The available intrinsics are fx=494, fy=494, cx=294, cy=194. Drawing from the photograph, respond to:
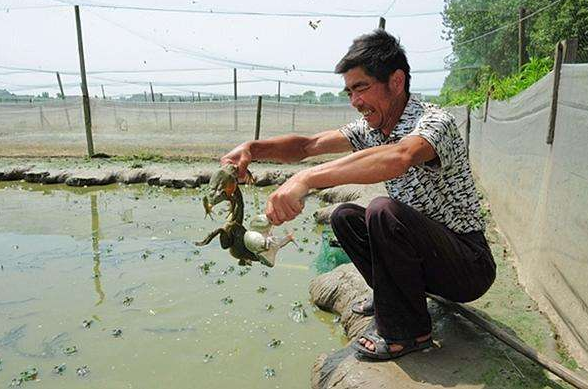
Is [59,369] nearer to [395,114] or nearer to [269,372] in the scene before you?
[269,372]

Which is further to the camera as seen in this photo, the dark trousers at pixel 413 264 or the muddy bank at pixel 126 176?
the muddy bank at pixel 126 176

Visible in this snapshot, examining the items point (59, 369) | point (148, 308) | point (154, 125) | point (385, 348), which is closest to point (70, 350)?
point (59, 369)

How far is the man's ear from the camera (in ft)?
7.55

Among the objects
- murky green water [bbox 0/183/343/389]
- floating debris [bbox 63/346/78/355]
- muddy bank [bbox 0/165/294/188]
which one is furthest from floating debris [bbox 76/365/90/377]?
muddy bank [bbox 0/165/294/188]

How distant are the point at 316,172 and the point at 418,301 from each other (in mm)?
890

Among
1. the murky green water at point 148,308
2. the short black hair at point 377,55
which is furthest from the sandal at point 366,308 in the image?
the short black hair at point 377,55

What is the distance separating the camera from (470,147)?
937 cm

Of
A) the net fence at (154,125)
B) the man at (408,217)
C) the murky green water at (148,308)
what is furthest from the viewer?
the net fence at (154,125)

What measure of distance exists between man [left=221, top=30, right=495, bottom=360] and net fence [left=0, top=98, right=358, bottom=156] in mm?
10328

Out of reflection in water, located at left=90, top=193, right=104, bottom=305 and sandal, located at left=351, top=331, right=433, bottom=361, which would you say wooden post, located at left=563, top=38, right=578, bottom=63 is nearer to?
sandal, located at left=351, top=331, right=433, bottom=361

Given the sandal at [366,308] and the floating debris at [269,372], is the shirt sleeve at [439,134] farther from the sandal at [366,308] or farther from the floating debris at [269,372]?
the floating debris at [269,372]

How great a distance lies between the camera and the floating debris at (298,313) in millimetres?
3742

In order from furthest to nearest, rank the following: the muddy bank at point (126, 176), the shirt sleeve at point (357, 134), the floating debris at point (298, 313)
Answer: the muddy bank at point (126, 176) → the floating debris at point (298, 313) → the shirt sleeve at point (357, 134)

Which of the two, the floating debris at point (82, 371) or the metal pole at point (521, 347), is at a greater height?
the metal pole at point (521, 347)
